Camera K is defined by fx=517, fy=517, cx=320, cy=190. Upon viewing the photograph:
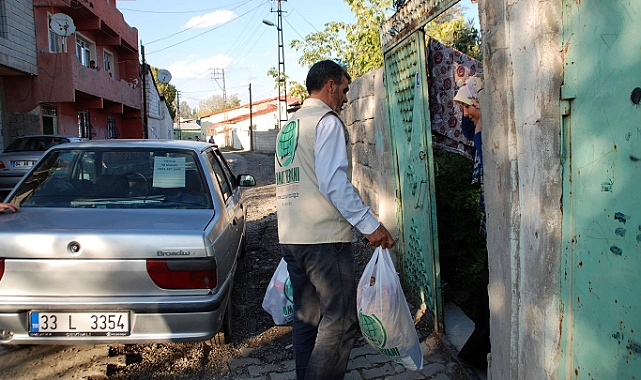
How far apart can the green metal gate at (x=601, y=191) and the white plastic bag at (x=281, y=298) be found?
5.94ft

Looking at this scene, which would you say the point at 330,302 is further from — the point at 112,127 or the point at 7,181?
the point at 112,127

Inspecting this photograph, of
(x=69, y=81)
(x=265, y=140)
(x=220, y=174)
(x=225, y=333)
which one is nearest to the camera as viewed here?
(x=225, y=333)

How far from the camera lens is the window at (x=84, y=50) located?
766 inches

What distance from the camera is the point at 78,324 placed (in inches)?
118

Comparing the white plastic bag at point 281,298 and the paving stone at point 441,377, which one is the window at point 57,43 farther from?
the paving stone at point 441,377

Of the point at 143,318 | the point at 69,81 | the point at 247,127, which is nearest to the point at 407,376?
the point at 143,318

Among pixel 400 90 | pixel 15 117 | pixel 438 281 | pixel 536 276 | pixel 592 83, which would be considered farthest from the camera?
pixel 15 117

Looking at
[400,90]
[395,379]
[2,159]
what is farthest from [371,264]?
[2,159]

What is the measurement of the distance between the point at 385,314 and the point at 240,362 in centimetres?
137

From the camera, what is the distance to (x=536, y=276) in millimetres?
2064

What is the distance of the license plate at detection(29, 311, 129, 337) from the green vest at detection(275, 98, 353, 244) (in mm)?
1172

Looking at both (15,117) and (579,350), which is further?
(15,117)

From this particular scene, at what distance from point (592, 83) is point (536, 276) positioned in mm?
778

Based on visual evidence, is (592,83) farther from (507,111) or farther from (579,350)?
(579,350)
